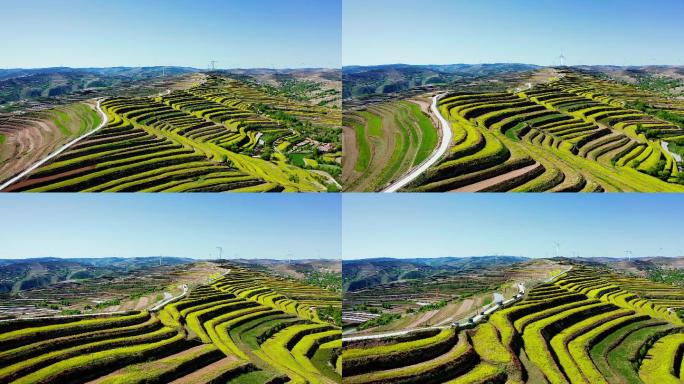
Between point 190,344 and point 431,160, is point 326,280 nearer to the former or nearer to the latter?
point 190,344

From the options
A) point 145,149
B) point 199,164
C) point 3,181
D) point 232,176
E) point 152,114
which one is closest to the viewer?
point 3,181

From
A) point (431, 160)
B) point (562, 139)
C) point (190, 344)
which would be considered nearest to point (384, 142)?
point (431, 160)

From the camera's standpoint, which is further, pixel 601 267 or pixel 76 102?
pixel 601 267

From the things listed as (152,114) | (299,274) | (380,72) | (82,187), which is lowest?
(299,274)

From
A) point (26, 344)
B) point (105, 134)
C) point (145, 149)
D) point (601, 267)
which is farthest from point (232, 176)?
point (601, 267)

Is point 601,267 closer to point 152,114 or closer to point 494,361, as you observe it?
point 494,361

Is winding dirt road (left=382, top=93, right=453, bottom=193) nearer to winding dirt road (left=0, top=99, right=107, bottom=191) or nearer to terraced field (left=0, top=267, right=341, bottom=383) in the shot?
terraced field (left=0, top=267, right=341, bottom=383)

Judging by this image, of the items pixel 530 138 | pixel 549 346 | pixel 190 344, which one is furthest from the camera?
pixel 530 138
